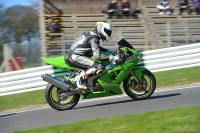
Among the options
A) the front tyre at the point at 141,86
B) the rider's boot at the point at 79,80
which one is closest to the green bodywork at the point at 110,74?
the front tyre at the point at 141,86

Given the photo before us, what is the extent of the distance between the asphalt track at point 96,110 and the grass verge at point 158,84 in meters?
1.66

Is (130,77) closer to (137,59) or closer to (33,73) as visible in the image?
(137,59)

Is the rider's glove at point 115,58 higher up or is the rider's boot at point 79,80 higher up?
the rider's glove at point 115,58

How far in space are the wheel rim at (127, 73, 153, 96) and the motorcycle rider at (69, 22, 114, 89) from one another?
723 mm

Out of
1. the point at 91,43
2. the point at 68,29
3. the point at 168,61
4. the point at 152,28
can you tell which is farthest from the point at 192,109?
the point at 68,29

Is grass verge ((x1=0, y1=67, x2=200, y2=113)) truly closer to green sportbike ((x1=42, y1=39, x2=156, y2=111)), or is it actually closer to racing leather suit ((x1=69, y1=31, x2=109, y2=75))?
green sportbike ((x1=42, y1=39, x2=156, y2=111))

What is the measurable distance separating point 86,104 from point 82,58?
1447mm

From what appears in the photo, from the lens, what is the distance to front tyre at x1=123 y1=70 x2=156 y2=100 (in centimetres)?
930

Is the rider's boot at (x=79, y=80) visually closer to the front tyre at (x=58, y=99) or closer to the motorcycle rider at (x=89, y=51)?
the motorcycle rider at (x=89, y=51)

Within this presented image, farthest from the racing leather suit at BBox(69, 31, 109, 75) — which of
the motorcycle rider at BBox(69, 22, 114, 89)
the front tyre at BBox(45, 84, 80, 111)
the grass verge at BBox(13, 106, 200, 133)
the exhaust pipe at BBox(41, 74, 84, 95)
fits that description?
the grass verge at BBox(13, 106, 200, 133)

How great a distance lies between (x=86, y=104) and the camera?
10156 mm

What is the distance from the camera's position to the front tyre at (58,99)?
29.7 ft

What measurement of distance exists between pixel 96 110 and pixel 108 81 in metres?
0.70

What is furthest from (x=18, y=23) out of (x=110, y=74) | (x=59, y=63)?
(x=110, y=74)
